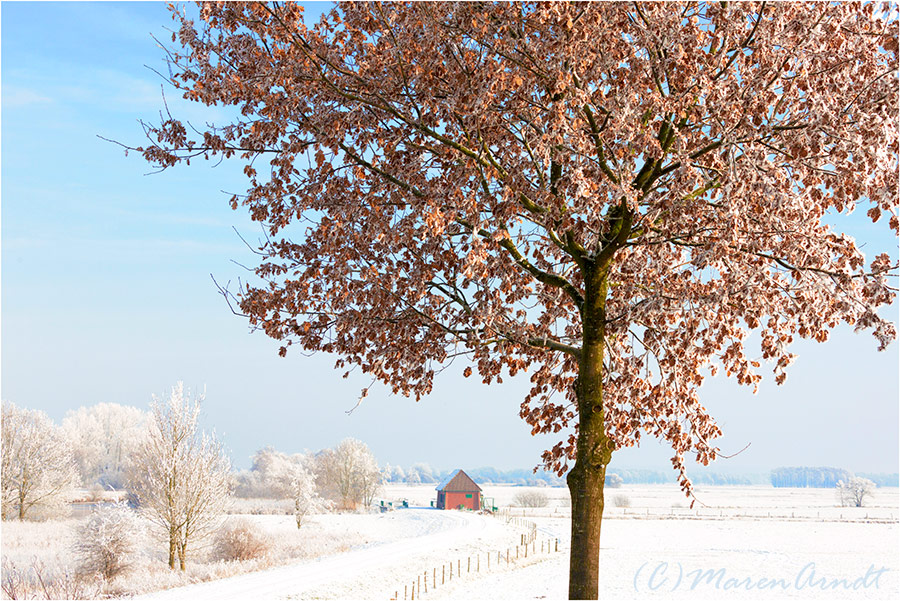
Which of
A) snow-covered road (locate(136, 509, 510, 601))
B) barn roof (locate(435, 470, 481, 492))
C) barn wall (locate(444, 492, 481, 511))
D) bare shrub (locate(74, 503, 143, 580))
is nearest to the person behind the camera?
snow-covered road (locate(136, 509, 510, 601))

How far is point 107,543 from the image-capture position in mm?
25859

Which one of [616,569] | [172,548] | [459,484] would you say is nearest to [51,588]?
[172,548]

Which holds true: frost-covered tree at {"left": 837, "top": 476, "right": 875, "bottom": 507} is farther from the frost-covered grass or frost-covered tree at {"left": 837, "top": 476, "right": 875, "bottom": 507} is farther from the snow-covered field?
the frost-covered grass

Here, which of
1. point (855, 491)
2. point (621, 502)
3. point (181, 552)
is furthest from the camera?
point (855, 491)

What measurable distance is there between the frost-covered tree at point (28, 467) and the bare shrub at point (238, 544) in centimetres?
2338

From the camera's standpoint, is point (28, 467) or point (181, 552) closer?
point (181, 552)

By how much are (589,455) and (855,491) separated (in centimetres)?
12554

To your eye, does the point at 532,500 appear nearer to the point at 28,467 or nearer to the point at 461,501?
the point at 461,501

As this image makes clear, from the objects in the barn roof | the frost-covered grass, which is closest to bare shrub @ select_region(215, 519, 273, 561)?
the frost-covered grass

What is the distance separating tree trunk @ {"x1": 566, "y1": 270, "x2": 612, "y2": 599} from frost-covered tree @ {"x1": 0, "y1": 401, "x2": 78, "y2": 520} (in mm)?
51683

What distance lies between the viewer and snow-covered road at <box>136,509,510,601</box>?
21812 millimetres

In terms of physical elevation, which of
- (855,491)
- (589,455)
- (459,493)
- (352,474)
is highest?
(589,455)

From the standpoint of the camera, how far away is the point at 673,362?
8.59 meters

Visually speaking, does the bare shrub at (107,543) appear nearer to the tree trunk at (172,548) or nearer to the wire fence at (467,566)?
the tree trunk at (172,548)
